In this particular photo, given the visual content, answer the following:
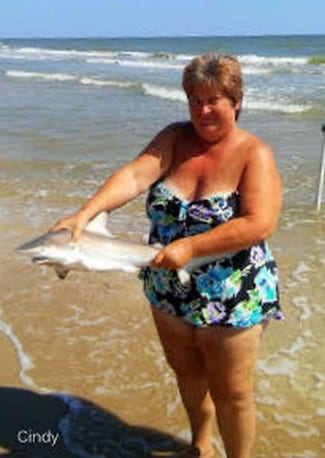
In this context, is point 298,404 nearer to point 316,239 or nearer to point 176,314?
point 176,314

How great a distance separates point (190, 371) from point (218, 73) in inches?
57.3

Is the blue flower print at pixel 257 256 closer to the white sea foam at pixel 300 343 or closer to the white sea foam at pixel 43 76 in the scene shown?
the white sea foam at pixel 300 343

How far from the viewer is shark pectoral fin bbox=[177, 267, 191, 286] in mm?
3237

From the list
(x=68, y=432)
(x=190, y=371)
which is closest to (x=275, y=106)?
(x=68, y=432)

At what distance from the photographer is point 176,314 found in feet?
11.3

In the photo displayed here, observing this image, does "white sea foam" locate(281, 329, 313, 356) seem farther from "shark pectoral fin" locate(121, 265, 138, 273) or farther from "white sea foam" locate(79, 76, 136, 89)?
"white sea foam" locate(79, 76, 136, 89)

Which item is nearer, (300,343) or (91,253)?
(91,253)

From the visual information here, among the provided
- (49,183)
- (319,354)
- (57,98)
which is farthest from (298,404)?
(57,98)

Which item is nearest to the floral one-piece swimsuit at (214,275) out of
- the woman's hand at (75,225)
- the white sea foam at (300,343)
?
the woman's hand at (75,225)

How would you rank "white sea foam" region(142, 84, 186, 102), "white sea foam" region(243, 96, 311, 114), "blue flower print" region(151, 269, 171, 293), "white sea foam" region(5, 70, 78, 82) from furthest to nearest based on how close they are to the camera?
"white sea foam" region(5, 70, 78, 82), "white sea foam" region(142, 84, 186, 102), "white sea foam" region(243, 96, 311, 114), "blue flower print" region(151, 269, 171, 293)

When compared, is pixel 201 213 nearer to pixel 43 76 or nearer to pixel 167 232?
pixel 167 232

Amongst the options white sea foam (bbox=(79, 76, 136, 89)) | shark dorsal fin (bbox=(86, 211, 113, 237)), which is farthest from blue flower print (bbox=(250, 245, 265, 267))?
white sea foam (bbox=(79, 76, 136, 89))

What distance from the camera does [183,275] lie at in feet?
10.7

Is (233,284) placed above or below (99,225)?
below
